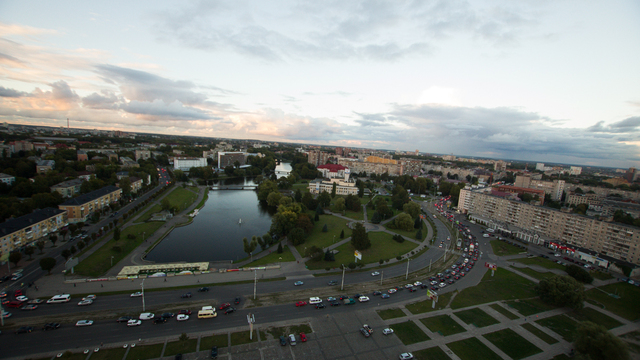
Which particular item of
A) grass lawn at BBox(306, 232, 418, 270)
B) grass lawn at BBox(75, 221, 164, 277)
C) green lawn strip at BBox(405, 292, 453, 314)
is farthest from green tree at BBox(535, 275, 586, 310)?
grass lawn at BBox(75, 221, 164, 277)

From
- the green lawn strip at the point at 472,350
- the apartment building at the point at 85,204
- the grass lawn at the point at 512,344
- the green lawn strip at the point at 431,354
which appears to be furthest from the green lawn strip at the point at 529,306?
the apartment building at the point at 85,204

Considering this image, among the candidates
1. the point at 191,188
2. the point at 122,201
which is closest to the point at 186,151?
the point at 191,188

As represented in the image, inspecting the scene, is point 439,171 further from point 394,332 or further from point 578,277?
point 394,332

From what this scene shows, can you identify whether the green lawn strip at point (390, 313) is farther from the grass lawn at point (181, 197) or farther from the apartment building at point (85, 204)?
the apartment building at point (85, 204)

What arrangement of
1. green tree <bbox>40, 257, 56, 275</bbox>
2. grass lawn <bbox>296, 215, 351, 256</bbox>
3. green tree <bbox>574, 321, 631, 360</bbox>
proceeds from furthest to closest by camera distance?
grass lawn <bbox>296, 215, 351, 256</bbox>, green tree <bbox>40, 257, 56, 275</bbox>, green tree <bbox>574, 321, 631, 360</bbox>

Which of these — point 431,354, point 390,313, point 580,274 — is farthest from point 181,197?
point 580,274

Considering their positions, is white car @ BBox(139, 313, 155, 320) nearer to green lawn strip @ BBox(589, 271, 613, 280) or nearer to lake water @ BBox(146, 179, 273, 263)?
lake water @ BBox(146, 179, 273, 263)
